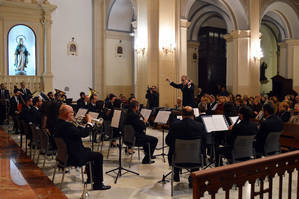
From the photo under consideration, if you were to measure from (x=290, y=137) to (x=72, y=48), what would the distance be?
12051 millimetres

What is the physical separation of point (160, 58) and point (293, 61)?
441 inches

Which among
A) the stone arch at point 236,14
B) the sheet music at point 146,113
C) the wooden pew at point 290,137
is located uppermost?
the stone arch at point 236,14

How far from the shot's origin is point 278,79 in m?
18.8

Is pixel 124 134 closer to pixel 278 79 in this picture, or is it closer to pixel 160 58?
pixel 160 58

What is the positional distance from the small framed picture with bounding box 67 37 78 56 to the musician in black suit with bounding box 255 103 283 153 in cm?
1238

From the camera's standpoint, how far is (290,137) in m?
7.07

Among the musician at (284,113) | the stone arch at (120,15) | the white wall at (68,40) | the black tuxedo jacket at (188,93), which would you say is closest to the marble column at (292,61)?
the stone arch at (120,15)

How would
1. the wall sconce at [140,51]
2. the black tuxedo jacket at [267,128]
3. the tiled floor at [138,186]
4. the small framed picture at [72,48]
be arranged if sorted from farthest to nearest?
1. the small framed picture at [72,48]
2. the wall sconce at [140,51]
3. the black tuxedo jacket at [267,128]
4. the tiled floor at [138,186]

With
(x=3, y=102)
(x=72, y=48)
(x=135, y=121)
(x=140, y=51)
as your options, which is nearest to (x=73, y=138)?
(x=135, y=121)

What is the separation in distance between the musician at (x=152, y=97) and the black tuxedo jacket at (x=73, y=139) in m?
7.13

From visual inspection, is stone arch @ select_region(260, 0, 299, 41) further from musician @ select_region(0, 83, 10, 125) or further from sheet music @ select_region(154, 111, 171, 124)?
musician @ select_region(0, 83, 10, 125)

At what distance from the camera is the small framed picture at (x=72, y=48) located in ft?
52.0

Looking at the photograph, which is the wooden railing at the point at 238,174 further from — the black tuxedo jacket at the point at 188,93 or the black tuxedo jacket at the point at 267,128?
the black tuxedo jacket at the point at 188,93

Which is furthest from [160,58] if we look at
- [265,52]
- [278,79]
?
[265,52]
